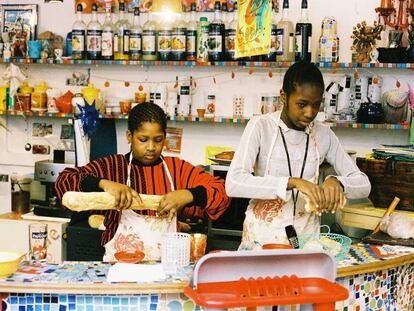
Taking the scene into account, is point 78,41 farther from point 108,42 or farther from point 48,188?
point 48,188

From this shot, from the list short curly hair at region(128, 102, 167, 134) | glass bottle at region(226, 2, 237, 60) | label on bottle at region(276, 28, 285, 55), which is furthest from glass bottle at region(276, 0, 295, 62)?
short curly hair at region(128, 102, 167, 134)

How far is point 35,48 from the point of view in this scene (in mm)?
5418

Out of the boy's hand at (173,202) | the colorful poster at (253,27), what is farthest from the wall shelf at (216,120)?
the boy's hand at (173,202)

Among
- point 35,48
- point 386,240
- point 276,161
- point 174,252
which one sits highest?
point 35,48

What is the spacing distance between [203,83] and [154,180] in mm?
2309

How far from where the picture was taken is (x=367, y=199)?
407 cm

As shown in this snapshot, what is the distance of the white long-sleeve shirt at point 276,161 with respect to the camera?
114 inches

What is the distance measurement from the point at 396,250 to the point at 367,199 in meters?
1.06

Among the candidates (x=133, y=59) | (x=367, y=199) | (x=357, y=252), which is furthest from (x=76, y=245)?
(x=357, y=252)

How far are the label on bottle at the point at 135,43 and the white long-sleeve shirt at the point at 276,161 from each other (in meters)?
2.27

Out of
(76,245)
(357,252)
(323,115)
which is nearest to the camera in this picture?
(357,252)

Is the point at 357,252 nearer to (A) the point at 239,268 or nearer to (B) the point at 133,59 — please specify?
(A) the point at 239,268

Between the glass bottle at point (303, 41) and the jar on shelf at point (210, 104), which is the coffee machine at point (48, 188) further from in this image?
the glass bottle at point (303, 41)

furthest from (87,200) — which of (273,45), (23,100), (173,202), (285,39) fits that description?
(23,100)
